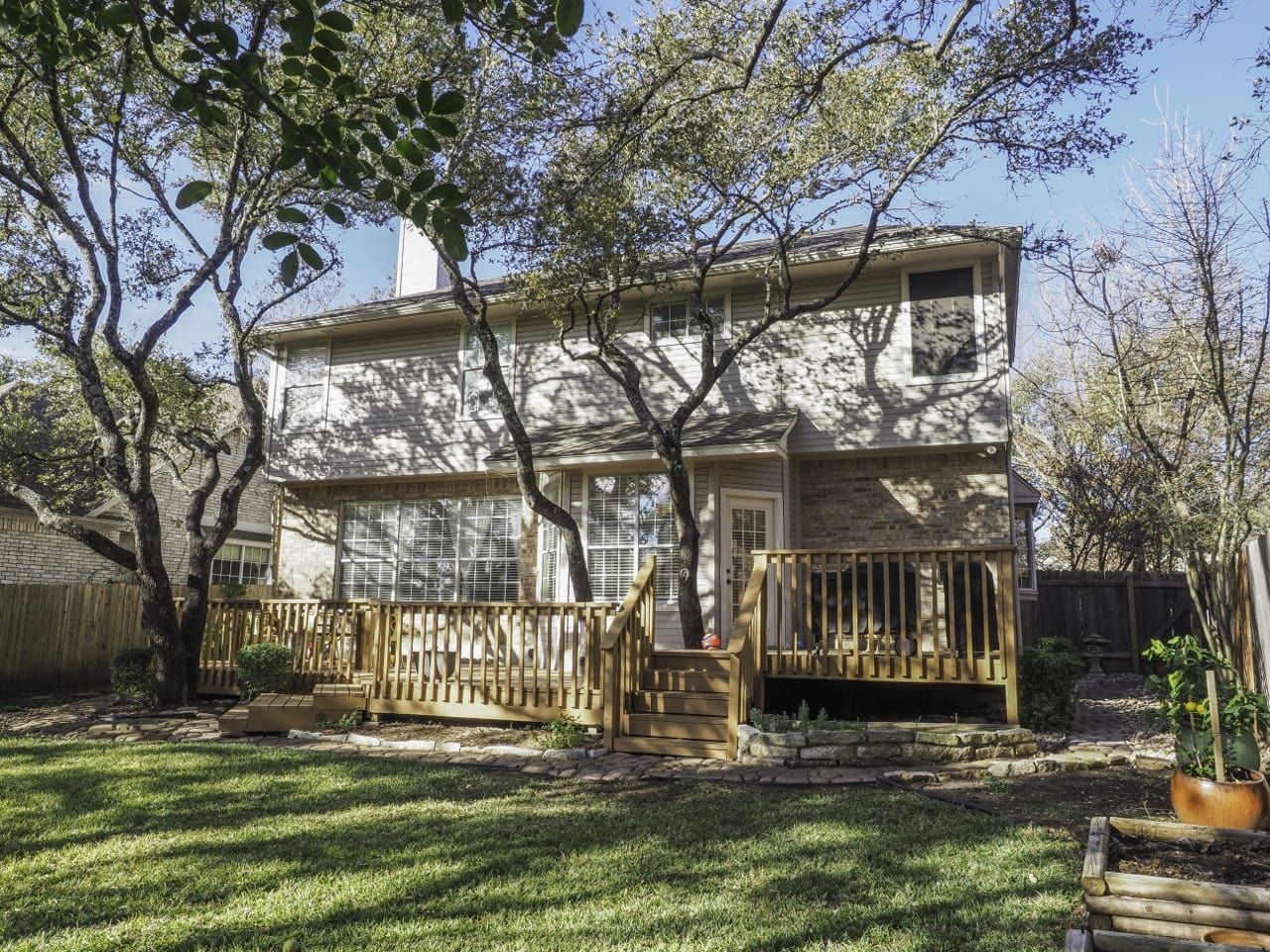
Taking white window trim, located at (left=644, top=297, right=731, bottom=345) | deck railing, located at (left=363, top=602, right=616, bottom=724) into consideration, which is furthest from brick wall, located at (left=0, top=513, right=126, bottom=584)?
white window trim, located at (left=644, top=297, right=731, bottom=345)

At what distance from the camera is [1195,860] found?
4133 millimetres

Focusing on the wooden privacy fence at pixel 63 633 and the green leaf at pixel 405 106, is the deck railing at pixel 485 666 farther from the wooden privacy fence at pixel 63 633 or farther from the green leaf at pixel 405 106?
the green leaf at pixel 405 106

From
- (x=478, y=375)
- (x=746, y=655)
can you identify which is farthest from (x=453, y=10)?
(x=478, y=375)

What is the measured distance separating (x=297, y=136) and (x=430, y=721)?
7.66 m

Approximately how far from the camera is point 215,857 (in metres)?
4.72

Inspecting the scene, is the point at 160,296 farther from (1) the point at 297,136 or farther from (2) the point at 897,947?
(2) the point at 897,947

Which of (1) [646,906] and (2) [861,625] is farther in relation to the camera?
(2) [861,625]

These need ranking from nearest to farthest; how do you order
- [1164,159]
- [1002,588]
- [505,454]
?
1. [1002,588]
2. [1164,159]
3. [505,454]

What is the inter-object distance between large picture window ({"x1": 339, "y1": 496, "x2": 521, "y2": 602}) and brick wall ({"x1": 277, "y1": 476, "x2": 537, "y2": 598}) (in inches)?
6.2

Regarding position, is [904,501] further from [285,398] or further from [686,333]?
[285,398]

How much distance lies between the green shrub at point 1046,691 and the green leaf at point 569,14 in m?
7.50

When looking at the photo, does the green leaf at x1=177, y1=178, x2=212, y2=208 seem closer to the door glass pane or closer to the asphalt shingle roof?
the asphalt shingle roof

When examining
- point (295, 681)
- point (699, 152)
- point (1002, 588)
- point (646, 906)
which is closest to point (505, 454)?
point (295, 681)

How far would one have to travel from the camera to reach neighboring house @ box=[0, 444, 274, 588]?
1622 cm
